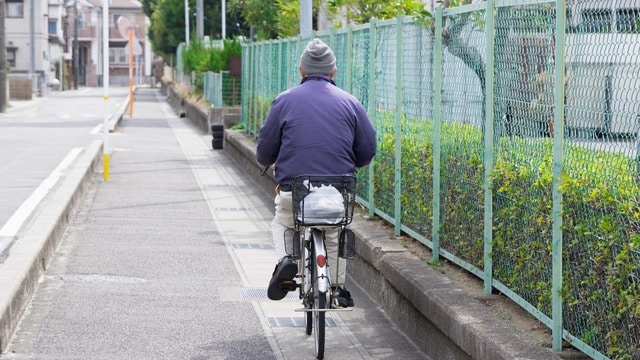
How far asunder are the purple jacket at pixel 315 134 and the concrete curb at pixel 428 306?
0.92 m

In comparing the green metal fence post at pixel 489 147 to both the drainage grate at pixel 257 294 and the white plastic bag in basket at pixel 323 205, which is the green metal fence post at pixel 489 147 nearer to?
the white plastic bag in basket at pixel 323 205

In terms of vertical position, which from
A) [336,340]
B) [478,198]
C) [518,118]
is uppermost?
[518,118]

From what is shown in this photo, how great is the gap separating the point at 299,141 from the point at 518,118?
130 centimetres

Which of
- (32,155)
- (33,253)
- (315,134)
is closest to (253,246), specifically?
(33,253)

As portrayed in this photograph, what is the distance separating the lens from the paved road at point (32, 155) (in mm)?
14280

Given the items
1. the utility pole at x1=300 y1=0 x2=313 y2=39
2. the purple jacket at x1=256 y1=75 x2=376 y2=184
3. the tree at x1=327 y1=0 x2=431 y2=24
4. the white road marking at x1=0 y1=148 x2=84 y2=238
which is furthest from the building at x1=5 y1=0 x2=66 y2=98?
the purple jacket at x1=256 y1=75 x2=376 y2=184

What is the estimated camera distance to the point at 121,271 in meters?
10.8

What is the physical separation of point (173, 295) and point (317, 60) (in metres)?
2.63

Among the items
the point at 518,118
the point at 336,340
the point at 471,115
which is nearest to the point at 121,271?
the point at 336,340

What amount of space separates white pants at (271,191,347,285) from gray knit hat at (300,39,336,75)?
0.78m

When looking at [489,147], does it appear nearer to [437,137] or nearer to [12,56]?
[437,137]

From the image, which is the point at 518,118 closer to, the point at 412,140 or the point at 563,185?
the point at 563,185

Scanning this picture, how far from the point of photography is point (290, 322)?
29.2 feet

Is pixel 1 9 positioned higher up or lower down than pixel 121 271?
higher up
